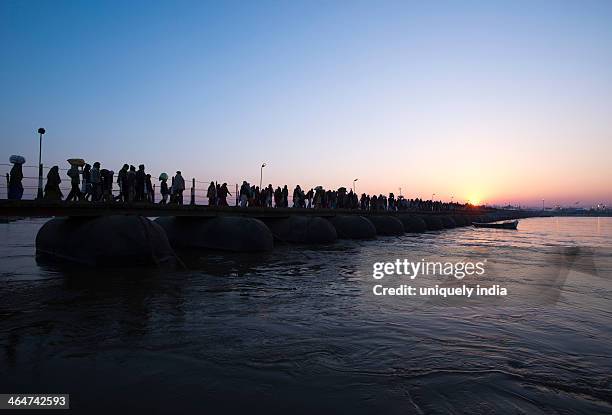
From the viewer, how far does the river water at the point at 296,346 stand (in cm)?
513

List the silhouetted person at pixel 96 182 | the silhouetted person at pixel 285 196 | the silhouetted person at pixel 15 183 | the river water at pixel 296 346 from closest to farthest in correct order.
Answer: the river water at pixel 296 346, the silhouetted person at pixel 15 183, the silhouetted person at pixel 96 182, the silhouetted person at pixel 285 196

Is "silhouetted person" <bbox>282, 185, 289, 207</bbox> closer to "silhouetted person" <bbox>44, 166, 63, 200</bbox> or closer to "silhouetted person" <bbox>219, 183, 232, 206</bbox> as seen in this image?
"silhouetted person" <bbox>219, 183, 232, 206</bbox>

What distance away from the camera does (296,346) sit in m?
7.00

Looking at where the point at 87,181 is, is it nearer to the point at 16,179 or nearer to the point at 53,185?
the point at 53,185

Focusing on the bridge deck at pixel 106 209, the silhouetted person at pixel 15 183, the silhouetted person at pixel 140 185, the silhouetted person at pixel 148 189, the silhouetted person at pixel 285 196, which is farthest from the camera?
the silhouetted person at pixel 285 196

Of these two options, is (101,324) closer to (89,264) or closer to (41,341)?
(41,341)

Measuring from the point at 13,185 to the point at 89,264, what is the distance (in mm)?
3925

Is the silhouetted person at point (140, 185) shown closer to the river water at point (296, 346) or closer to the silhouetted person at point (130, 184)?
the silhouetted person at point (130, 184)

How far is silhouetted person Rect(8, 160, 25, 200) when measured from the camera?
14.8 m

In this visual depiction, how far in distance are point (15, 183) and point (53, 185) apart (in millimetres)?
1285

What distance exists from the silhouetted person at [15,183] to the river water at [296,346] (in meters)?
3.22

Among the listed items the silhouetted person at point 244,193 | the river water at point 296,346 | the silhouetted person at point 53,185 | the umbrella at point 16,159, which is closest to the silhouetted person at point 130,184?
the silhouetted person at point 53,185

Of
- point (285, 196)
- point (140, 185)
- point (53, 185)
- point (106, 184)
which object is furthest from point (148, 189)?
point (285, 196)

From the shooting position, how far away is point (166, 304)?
9859 millimetres
